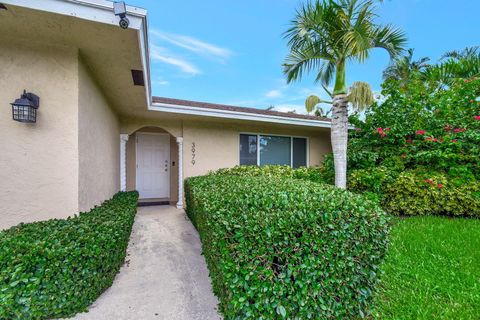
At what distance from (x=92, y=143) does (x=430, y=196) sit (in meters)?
7.29

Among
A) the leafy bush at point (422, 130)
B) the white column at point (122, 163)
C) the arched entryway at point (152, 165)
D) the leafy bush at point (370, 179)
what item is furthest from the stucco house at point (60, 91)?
the leafy bush at point (422, 130)

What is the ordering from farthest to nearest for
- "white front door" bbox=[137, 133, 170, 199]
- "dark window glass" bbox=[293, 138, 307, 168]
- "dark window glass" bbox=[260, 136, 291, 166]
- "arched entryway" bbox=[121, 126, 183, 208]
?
"dark window glass" bbox=[293, 138, 307, 168] → "dark window glass" bbox=[260, 136, 291, 166] → "white front door" bbox=[137, 133, 170, 199] → "arched entryway" bbox=[121, 126, 183, 208]

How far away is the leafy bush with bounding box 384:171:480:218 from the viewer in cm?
512

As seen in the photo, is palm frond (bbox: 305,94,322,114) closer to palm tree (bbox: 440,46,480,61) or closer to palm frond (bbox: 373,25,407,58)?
palm frond (bbox: 373,25,407,58)

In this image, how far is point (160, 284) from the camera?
280 cm

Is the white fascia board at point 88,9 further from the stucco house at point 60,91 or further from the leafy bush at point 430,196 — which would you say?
the leafy bush at point 430,196

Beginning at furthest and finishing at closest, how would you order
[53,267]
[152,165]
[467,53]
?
[467,53] < [152,165] < [53,267]

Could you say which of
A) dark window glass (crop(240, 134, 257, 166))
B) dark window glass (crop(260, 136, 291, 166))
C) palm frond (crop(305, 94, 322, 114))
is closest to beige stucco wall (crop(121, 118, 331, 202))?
dark window glass (crop(240, 134, 257, 166))

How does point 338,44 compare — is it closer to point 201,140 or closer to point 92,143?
Result: point 201,140

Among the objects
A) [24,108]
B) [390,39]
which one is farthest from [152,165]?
[390,39]

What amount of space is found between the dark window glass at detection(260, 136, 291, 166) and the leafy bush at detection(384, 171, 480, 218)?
137 inches

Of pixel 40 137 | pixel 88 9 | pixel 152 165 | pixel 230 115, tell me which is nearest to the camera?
pixel 88 9

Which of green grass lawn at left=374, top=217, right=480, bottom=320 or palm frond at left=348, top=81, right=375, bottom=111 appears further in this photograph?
palm frond at left=348, top=81, right=375, bottom=111

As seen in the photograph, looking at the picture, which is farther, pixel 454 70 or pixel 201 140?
pixel 454 70
